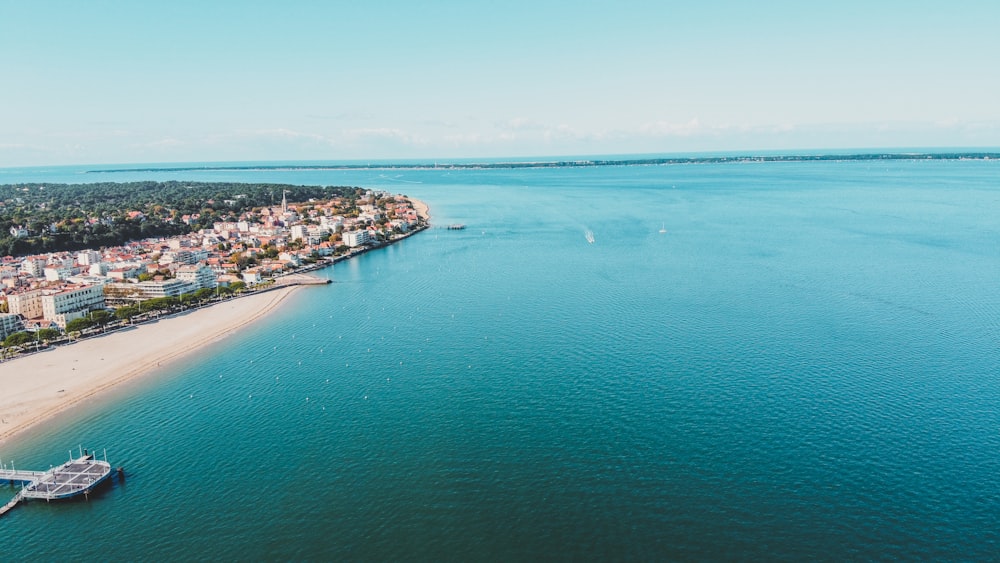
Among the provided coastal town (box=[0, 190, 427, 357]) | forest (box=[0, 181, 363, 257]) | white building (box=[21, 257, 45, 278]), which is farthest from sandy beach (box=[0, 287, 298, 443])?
forest (box=[0, 181, 363, 257])

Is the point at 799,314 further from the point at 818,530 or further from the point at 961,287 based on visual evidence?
the point at 818,530

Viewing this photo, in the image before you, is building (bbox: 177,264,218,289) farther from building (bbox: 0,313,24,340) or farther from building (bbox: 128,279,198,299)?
building (bbox: 0,313,24,340)

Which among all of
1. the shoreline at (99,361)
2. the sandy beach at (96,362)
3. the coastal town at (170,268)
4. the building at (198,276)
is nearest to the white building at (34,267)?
the coastal town at (170,268)

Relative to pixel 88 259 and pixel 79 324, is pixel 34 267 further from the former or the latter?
pixel 79 324

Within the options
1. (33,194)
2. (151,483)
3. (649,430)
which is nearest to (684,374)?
(649,430)

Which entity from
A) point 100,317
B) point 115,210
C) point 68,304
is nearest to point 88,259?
point 68,304

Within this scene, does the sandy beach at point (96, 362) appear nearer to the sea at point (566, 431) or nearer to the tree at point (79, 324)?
the tree at point (79, 324)
